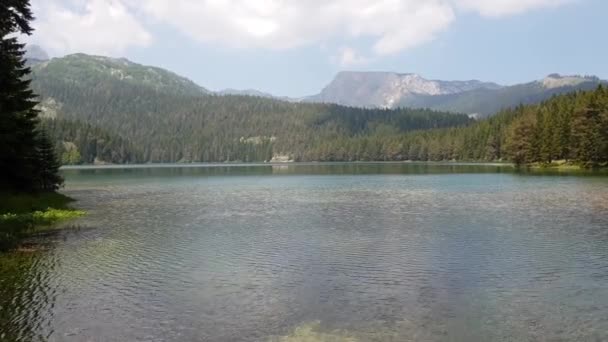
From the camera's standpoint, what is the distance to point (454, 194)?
259 feet

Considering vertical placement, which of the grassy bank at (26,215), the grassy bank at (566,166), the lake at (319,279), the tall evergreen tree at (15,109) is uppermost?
the tall evergreen tree at (15,109)

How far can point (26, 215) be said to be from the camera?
49312mm

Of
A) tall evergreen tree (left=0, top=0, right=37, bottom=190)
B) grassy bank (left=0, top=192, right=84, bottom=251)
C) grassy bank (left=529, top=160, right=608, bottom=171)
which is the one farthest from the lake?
grassy bank (left=529, top=160, right=608, bottom=171)

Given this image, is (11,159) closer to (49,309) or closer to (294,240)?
(294,240)

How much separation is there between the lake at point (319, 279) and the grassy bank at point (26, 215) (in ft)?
9.25

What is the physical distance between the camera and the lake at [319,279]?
66.4ft

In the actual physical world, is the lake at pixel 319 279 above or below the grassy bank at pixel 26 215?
below

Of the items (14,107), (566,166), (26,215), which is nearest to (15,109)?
(14,107)

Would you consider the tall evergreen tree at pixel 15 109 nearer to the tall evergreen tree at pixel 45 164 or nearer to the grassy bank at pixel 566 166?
the tall evergreen tree at pixel 45 164

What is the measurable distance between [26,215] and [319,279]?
33843 millimetres

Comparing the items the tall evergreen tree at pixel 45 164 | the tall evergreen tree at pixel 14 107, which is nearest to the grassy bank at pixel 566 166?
the tall evergreen tree at pixel 45 164

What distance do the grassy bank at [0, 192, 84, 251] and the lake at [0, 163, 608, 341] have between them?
2.82 metres

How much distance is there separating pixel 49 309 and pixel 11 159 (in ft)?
109

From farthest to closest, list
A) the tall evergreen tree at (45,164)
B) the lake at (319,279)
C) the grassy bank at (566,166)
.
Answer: the grassy bank at (566,166) < the tall evergreen tree at (45,164) < the lake at (319,279)
